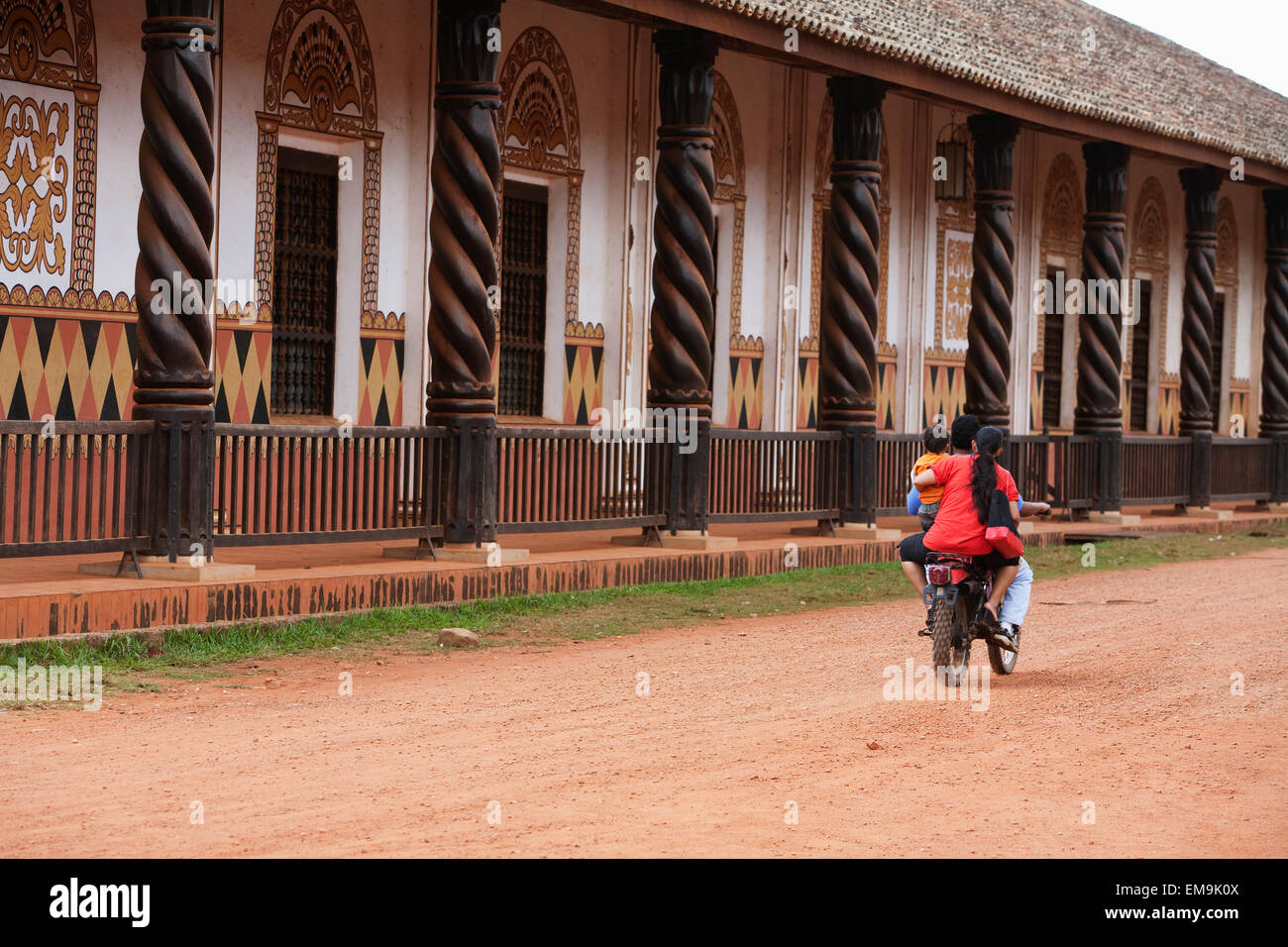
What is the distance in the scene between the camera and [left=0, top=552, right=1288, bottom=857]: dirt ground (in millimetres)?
5934

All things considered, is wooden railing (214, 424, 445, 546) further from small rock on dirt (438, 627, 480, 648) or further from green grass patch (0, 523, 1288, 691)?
small rock on dirt (438, 627, 480, 648)

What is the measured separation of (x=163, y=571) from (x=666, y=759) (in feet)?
13.9

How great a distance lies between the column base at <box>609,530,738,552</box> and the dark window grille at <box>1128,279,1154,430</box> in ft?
41.2

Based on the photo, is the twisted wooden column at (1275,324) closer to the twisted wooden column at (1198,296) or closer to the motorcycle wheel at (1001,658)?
the twisted wooden column at (1198,296)

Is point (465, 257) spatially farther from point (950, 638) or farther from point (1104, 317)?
point (1104, 317)

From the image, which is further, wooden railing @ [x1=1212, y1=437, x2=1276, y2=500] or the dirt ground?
wooden railing @ [x1=1212, y1=437, x2=1276, y2=500]

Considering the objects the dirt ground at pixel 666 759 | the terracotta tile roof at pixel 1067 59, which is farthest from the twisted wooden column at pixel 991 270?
the dirt ground at pixel 666 759

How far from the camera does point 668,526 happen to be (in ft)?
48.9

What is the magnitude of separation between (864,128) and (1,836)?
490 inches

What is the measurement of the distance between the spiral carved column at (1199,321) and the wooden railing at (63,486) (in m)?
16.4

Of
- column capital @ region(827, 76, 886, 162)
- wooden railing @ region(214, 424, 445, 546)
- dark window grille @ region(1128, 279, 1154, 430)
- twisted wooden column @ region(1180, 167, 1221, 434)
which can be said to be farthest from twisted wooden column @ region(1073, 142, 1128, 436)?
wooden railing @ region(214, 424, 445, 546)

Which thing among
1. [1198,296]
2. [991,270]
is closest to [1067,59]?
[1198,296]
